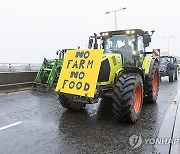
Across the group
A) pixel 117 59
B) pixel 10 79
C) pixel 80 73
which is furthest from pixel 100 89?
pixel 10 79

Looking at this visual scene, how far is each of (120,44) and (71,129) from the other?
3531 millimetres

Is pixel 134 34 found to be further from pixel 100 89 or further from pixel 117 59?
pixel 100 89

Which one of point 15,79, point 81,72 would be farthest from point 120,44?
point 15,79

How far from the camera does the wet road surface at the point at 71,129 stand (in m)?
4.71

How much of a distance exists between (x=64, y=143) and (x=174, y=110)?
4244mm

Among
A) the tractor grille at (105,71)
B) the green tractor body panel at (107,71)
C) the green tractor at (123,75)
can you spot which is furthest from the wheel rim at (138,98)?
the tractor grille at (105,71)

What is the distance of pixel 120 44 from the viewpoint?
322 inches

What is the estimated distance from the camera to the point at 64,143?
4.94 m

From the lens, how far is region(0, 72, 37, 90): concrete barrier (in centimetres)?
1177

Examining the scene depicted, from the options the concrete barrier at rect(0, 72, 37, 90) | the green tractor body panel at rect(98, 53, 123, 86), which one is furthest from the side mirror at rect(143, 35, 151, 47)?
the concrete barrier at rect(0, 72, 37, 90)

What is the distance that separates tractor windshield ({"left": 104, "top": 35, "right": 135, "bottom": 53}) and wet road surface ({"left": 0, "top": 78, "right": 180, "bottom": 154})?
6.17 ft

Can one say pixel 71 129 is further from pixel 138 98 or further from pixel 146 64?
pixel 146 64

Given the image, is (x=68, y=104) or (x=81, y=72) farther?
(x=68, y=104)

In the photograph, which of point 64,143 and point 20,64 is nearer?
point 64,143
